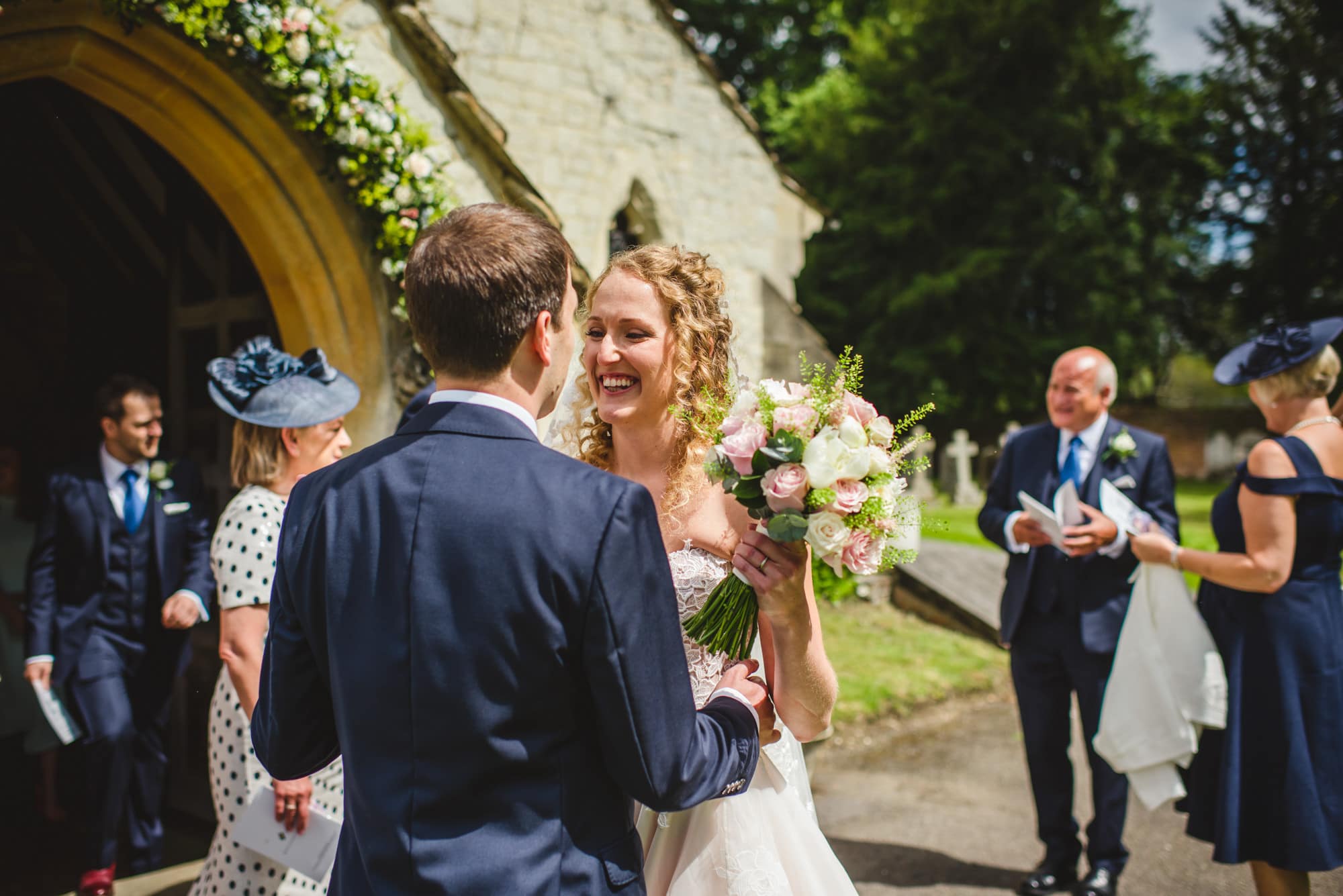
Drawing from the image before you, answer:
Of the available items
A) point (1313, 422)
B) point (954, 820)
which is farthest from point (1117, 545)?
point (954, 820)

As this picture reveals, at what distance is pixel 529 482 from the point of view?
4.82 ft

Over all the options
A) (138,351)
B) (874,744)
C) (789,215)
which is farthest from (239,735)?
(789,215)

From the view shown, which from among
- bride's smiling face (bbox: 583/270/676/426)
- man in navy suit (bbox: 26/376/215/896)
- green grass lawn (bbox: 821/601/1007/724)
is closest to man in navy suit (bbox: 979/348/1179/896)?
green grass lawn (bbox: 821/601/1007/724)

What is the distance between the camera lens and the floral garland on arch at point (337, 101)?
13.0 feet

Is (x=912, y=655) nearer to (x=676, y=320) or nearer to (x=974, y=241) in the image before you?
(x=676, y=320)

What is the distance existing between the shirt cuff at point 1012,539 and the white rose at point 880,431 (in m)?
2.75

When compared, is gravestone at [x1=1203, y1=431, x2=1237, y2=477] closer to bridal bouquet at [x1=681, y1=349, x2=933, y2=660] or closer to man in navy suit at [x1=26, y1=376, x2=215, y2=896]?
man in navy suit at [x1=26, y1=376, x2=215, y2=896]

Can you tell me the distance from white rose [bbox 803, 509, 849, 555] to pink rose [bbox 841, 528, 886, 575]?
0.05 metres

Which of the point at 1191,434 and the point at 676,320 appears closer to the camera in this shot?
the point at 676,320

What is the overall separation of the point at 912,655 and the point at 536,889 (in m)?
6.92

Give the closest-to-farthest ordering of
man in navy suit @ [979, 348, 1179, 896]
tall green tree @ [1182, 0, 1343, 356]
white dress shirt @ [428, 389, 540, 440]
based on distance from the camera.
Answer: white dress shirt @ [428, 389, 540, 440]
man in navy suit @ [979, 348, 1179, 896]
tall green tree @ [1182, 0, 1343, 356]

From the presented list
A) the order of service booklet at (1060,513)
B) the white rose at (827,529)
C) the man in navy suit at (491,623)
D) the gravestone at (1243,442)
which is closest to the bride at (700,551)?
the white rose at (827,529)

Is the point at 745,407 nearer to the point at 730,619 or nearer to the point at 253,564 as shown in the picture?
the point at 730,619

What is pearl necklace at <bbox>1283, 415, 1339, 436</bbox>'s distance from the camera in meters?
3.67
